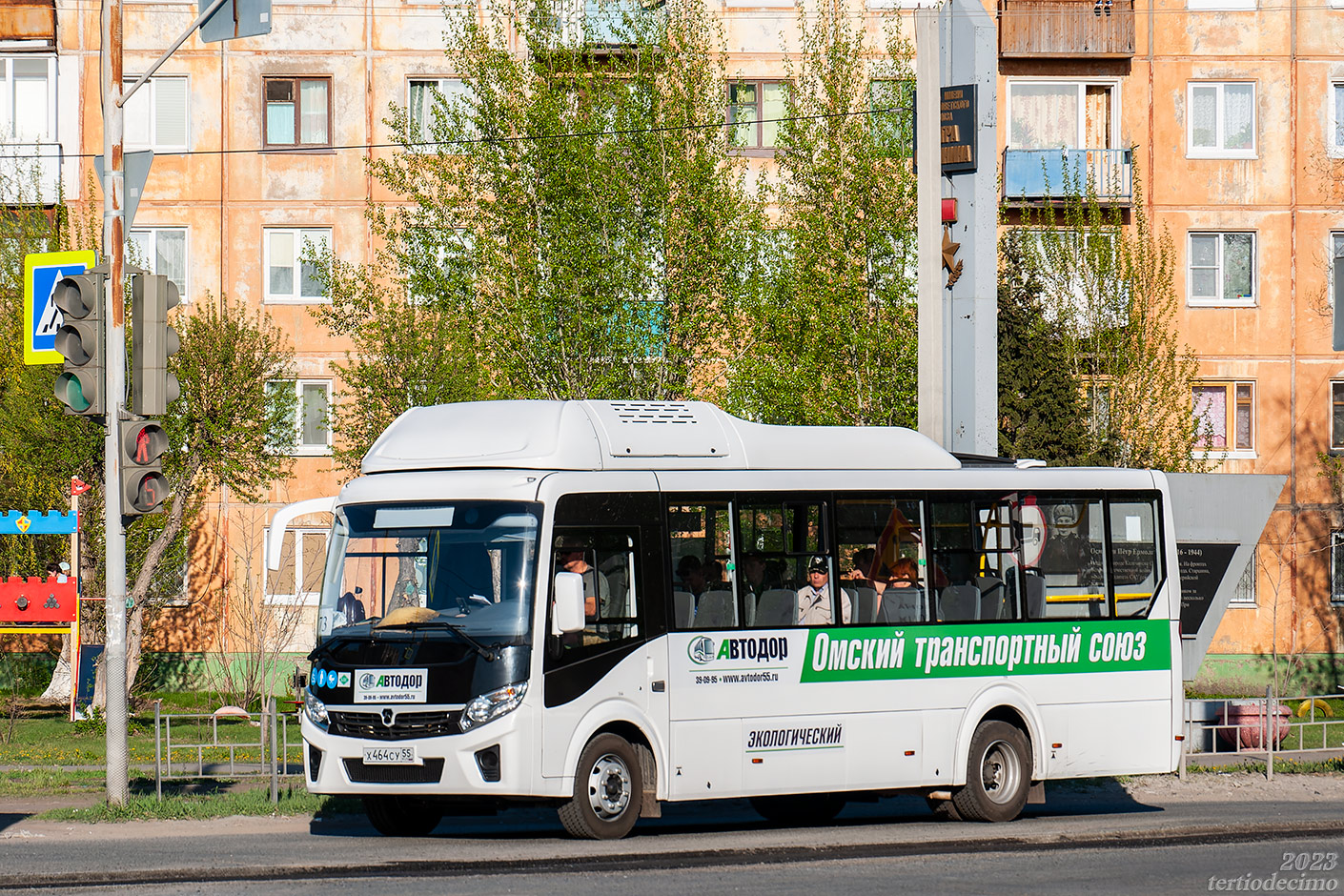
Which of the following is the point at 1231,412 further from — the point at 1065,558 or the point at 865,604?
the point at 865,604

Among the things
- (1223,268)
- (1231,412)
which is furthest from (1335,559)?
(1223,268)

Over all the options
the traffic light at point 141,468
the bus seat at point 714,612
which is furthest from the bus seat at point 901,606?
the traffic light at point 141,468

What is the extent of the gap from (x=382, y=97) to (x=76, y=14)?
655cm

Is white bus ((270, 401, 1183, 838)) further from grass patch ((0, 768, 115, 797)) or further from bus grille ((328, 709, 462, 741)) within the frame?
grass patch ((0, 768, 115, 797))

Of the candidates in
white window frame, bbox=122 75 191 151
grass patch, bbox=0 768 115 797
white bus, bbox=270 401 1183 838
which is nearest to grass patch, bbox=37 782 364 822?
grass patch, bbox=0 768 115 797

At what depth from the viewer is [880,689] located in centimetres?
1459

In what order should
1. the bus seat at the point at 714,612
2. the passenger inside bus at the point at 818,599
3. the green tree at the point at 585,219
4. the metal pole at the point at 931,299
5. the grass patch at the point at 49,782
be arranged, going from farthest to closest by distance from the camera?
the green tree at the point at 585,219
the metal pole at the point at 931,299
the grass patch at the point at 49,782
the passenger inside bus at the point at 818,599
the bus seat at the point at 714,612

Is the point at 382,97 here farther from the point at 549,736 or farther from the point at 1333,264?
the point at 549,736

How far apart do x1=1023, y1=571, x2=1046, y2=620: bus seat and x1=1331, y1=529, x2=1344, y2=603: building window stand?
24.3m

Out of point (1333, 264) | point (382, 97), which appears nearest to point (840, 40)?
point (382, 97)

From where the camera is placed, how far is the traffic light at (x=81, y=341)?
1480 centimetres

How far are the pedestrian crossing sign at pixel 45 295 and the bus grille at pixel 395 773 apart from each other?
5087 mm

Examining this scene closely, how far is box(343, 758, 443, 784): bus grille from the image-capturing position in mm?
12523

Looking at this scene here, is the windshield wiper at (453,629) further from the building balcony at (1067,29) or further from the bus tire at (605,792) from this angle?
the building balcony at (1067,29)
